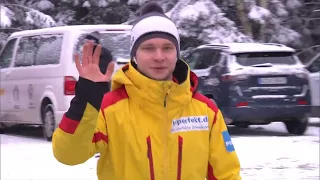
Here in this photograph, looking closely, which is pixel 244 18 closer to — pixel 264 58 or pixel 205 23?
pixel 205 23

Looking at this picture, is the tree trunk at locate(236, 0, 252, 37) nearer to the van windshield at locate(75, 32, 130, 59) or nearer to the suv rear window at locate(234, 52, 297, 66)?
the suv rear window at locate(234, 52, 297, 66)

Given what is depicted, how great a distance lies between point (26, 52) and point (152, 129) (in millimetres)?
8982

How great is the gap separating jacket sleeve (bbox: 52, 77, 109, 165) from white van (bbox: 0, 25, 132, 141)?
715 cm

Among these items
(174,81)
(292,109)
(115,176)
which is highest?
(174,81)

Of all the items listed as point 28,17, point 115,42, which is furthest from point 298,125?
point 28,17

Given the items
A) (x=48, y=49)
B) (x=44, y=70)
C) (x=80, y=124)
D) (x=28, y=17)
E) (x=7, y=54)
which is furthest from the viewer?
(x=28, y=17)

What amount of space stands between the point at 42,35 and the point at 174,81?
336 inches

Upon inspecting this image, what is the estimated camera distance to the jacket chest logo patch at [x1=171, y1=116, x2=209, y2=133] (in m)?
2.80

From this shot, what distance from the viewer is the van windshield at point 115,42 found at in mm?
10336

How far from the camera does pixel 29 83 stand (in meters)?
11.2

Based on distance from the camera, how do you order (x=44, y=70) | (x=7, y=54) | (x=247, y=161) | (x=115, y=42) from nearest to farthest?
(x=247, y=161), (x=115, y=42), (x=44, y=70), (x=7, y=54)

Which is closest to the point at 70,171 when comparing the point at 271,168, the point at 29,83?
the point at 271,168

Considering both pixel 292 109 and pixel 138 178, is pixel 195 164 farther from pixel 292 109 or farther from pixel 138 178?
pixel 292 109

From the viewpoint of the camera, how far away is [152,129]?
9.09 feet
